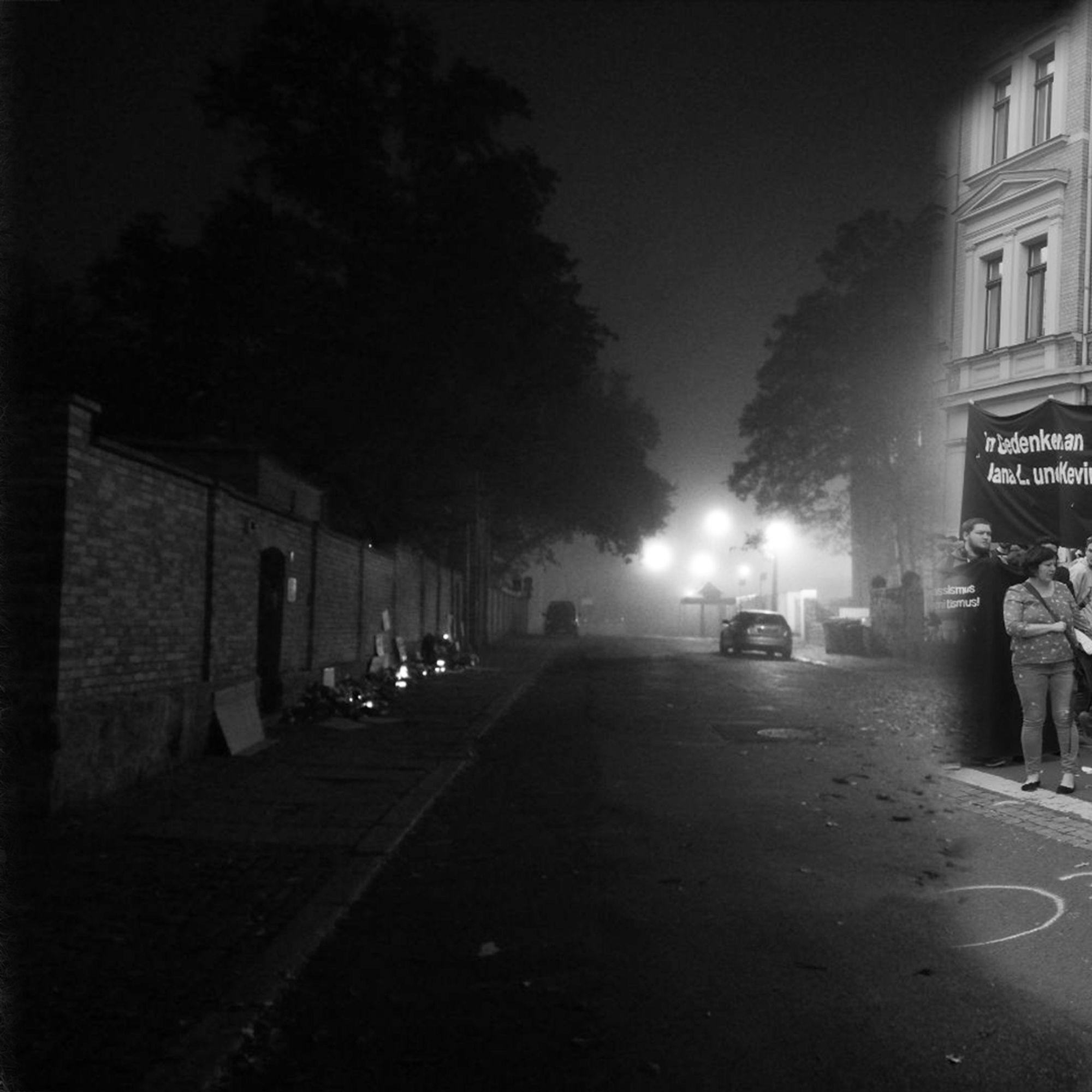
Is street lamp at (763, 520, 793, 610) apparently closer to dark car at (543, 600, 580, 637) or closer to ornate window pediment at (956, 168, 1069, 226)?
dark car at (543, 600, 580, 637)

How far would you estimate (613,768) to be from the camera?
11.3 metres

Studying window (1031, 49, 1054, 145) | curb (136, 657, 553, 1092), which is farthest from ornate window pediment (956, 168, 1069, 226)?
curb (136, 657, 553, 1092)

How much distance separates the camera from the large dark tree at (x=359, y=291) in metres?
24.4

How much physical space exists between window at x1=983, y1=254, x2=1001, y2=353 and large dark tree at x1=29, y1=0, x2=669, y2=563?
8941 mm

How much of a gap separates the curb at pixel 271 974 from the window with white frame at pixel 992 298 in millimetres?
15793

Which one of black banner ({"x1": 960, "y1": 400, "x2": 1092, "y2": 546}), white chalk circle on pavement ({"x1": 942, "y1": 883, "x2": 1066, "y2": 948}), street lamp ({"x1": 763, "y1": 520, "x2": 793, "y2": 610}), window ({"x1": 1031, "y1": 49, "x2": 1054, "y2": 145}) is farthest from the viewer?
street lamp ({"x1": 763, "y1": 520, "x2": 793, "y2": 610})

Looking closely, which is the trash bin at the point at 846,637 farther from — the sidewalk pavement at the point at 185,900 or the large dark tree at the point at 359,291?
the sidewalk pavement at the point at 185,900

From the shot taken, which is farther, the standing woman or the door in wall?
the door in wall

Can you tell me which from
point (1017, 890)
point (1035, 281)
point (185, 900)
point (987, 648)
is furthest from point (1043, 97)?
point (185, 900)

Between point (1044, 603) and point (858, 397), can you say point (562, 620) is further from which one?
point (1044, 603)

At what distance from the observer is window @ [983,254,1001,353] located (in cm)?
2086

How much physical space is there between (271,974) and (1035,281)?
64.3ft

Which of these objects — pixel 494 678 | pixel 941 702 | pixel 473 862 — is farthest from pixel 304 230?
pixel 473 862

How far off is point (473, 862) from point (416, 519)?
949 inches
